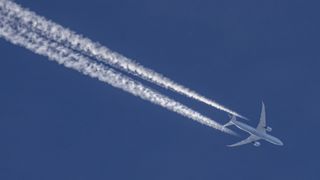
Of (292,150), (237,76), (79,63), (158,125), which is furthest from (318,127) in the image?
(79,63)

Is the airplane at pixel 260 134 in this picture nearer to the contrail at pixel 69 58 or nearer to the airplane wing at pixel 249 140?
the airplane wing at pixel 249 140

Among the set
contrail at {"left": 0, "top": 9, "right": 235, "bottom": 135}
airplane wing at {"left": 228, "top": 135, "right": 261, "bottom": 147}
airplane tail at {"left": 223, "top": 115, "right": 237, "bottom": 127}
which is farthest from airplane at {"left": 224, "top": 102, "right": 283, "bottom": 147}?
contrail at {"left": 0, "top": 9, "right": 235, "bottom": 135}

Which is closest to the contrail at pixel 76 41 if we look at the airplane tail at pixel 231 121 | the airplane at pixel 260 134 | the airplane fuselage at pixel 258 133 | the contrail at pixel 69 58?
the contrail at pixel 69 58

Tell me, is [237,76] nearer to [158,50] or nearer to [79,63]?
[158,50]

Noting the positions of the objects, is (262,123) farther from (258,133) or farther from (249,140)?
(249,140)

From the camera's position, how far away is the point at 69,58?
9331cm

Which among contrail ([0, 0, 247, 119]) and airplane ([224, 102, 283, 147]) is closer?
contrail ([0, 0, 247, 119])

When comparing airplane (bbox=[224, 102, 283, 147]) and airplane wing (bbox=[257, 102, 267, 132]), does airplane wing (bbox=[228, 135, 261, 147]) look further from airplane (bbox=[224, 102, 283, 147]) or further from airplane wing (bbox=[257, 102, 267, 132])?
airplane wing (bbox=[257, 102, 267, 132])

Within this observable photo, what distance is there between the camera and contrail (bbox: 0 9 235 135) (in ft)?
290

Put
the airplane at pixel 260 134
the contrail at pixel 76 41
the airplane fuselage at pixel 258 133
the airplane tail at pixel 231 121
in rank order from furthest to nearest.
→ the airplane at pixel 260 134
the airplane fuselage at pixel 258 133
the airplane tail at pixel 231 121
the contrail at pixel 76 41

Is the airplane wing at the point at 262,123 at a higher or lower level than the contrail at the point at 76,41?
higher

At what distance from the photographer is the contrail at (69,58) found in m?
88.3

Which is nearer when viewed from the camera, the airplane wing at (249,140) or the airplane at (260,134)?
the airplane at (260,134)

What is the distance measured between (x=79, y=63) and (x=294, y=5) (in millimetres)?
44151
